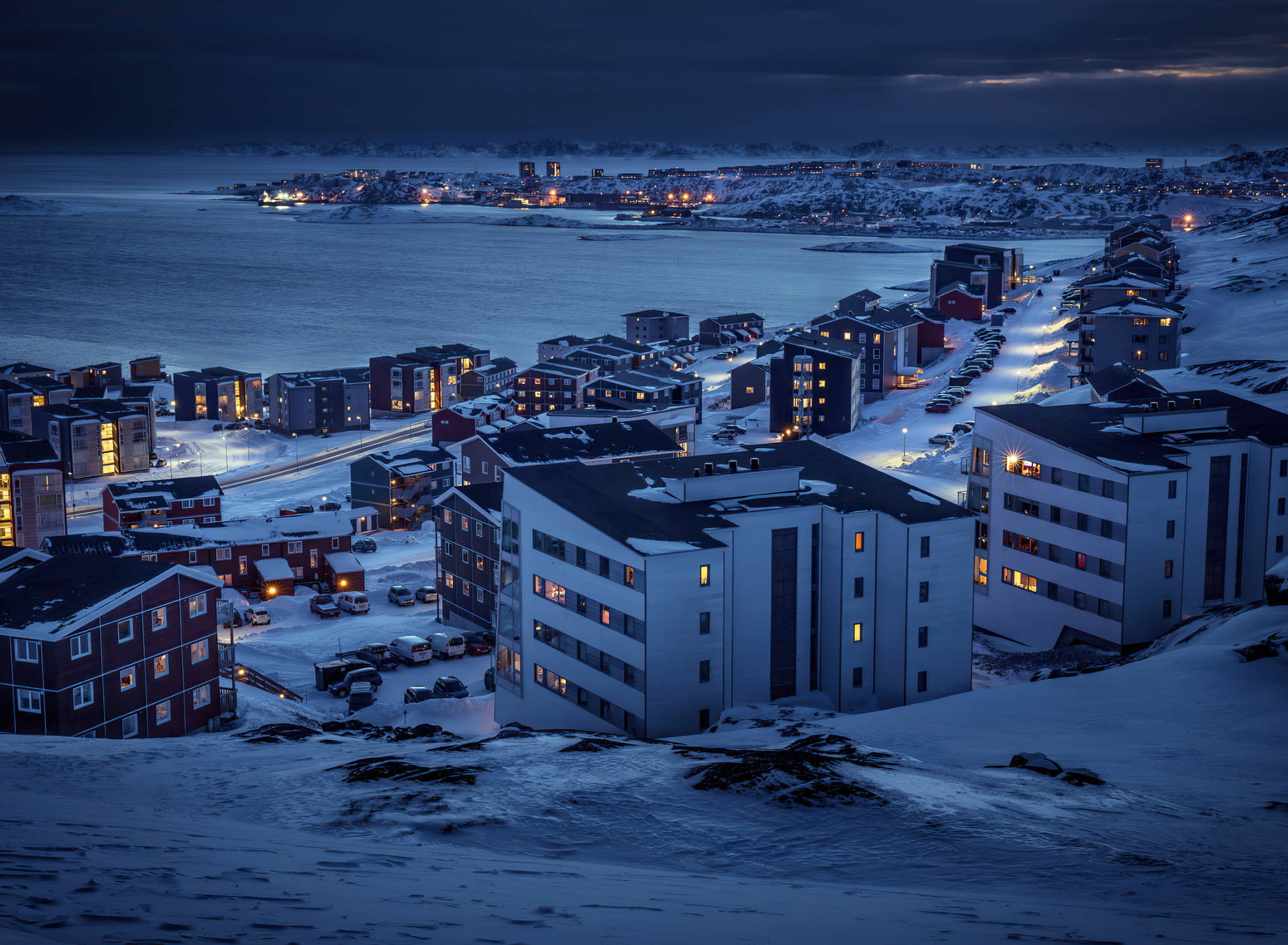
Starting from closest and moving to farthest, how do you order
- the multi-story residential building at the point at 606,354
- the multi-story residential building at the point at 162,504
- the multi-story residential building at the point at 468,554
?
1. the multi-story residential building at the point at 468,554
2. the multi-story residential building at the point at 162,504
3. the multi-story residential building at the point at 606,354

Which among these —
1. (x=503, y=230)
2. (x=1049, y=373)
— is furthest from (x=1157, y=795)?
(x=503, y=230)

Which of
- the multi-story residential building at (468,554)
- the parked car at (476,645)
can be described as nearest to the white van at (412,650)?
the parked car at (476,645)

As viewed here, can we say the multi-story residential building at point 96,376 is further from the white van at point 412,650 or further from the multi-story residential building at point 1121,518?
the multi-story residential building at point 1121,518

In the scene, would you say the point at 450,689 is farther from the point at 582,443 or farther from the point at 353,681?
the point at 582,443

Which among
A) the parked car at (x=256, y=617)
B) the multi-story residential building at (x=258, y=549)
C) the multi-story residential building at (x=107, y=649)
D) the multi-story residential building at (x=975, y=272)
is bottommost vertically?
the parked car at (x=256, y=617)

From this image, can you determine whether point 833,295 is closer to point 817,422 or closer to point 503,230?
point 817,422

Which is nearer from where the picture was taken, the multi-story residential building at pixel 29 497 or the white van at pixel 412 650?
the white van at pixel 412 650

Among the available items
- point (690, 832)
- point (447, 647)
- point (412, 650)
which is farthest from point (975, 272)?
point (690, 832)
